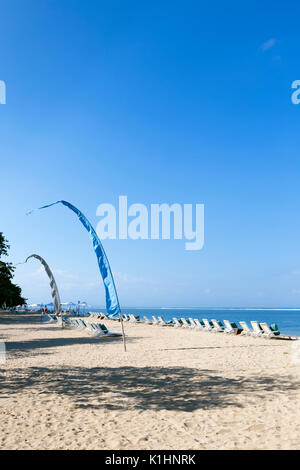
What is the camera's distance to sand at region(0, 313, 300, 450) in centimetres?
456

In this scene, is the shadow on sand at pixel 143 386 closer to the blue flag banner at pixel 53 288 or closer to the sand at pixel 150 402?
the sand at pixel 150 402

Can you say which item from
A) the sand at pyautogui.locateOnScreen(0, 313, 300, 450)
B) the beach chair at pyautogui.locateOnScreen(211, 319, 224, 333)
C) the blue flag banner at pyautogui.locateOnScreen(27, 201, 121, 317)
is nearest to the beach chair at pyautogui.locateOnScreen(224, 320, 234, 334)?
the beach chair at pyautogui.locateOnScreen(211, 319, 224, 333)

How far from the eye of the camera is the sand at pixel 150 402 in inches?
180

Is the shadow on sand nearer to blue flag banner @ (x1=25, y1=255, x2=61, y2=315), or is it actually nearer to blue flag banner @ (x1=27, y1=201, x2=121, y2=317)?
blue flag banner @ (x1=27, y1=201, x2=121, y2=317)

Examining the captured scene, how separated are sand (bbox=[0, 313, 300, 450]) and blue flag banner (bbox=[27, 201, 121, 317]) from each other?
2134mm

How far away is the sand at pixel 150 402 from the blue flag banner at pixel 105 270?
7.00 feet

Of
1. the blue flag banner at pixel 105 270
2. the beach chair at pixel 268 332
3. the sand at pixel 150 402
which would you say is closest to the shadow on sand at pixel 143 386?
the sand at pixel 150 402

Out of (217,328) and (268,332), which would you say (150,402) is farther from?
(217,328)

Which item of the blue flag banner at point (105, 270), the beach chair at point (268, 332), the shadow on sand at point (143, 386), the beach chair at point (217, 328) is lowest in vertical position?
the beach chair at point (217, 328)

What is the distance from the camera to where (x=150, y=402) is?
6.26 m

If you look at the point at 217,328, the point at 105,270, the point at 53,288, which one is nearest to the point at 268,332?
the point at 217,328

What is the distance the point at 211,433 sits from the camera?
4.70 metres

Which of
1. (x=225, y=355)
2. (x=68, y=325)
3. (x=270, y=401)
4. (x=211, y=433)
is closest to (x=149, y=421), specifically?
(x=211, y=433)

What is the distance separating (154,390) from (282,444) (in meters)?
3.22
